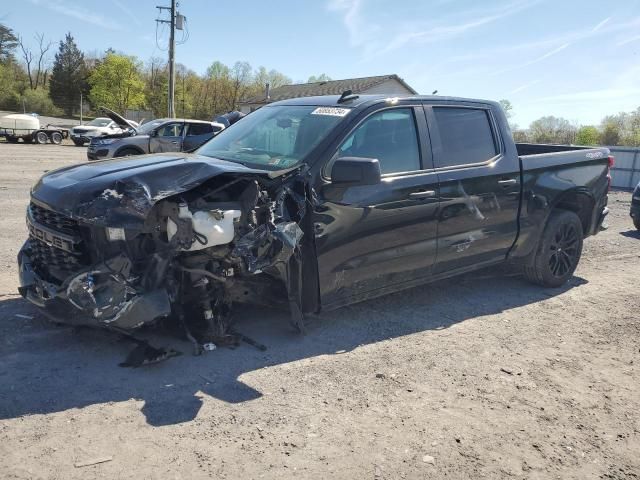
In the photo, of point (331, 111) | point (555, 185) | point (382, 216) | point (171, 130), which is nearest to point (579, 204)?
point (555, 185)

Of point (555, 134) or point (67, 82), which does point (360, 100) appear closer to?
point (555, 134)

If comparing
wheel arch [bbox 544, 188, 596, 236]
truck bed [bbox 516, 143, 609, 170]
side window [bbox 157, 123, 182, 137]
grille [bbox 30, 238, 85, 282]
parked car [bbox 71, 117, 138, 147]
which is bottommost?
grille [bbox 30, 238, 85, 282]

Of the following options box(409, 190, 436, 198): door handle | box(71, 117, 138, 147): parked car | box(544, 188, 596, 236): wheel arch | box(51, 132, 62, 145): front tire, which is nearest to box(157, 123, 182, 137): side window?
box(71, 117, 138, 147): parked car

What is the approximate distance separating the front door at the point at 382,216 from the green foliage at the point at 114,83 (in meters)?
63.6

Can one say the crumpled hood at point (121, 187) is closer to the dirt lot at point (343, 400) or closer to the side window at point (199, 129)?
the dirt lot at point (343, 400)

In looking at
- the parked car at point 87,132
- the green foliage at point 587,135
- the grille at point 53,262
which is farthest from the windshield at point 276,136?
the green foliage at point 587,135

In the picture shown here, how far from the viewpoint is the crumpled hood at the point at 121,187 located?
3342mm

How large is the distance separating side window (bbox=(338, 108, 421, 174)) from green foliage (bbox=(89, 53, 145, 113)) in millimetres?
63586

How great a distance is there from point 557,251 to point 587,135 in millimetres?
32088

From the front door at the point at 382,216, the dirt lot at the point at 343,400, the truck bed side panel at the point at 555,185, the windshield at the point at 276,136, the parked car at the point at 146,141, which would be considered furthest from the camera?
the parked car at the point at 146,141

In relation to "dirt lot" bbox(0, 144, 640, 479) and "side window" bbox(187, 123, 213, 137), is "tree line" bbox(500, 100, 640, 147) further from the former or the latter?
"dirt lot" bbox(0, 144, 640, 479)

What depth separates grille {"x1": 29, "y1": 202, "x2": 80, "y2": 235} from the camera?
356cm

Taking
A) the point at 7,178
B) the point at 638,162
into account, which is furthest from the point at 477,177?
the point at 638,162

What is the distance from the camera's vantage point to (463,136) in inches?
202
